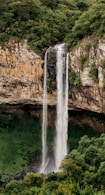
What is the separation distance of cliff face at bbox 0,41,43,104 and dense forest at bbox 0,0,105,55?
0.51 meters

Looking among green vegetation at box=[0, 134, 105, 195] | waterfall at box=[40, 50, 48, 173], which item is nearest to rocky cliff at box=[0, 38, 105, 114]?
waterfall at box=[40, 50, 48, 173]

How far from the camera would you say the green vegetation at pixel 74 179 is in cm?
1747

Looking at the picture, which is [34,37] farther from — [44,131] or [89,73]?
[44,131]

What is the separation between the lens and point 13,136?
28781 mm

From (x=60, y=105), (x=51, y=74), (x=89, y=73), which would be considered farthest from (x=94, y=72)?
(x=60, y=105)

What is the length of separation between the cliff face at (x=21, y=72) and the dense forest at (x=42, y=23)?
511 millimetres

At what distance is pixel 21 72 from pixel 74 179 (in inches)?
376

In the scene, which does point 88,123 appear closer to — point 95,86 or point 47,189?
point 95,86

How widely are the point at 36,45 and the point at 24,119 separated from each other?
5.35 m

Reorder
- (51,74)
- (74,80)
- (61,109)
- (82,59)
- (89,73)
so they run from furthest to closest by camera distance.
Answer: (61,109) → (51,74) → (74,80) → (82,59) → (89,73)

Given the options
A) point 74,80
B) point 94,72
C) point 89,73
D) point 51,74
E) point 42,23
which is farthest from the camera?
point 42,23

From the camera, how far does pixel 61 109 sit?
26.6m

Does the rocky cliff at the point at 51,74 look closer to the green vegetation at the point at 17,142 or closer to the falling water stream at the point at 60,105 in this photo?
the falling water stream at the point at 60,105

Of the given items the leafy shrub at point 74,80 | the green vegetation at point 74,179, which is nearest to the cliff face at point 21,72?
the leafy shrub at point 74,80
